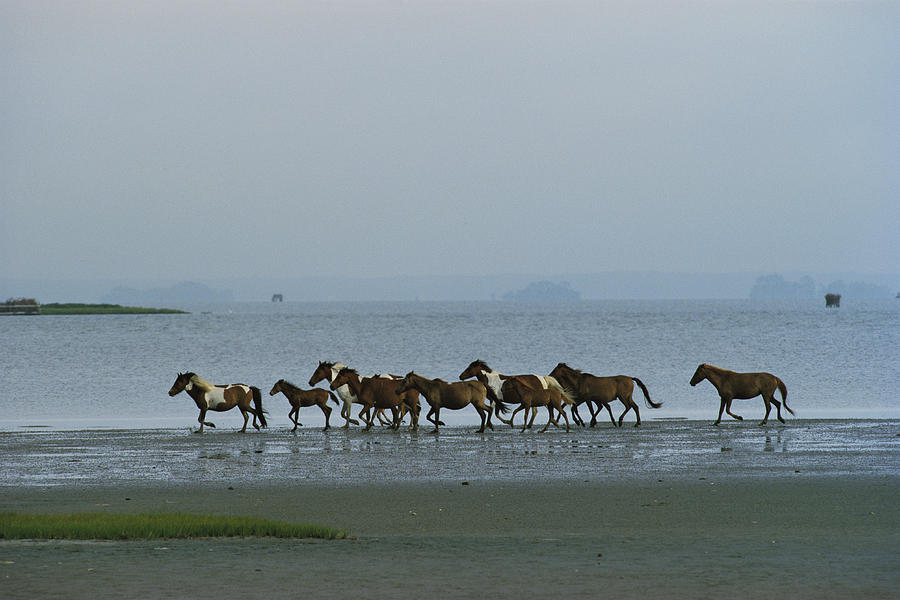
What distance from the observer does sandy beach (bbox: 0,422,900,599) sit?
9297 millimetres

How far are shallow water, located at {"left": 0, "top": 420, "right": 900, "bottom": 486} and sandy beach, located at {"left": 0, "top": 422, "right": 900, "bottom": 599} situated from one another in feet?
0.62

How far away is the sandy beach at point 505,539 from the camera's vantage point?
930 centimetres

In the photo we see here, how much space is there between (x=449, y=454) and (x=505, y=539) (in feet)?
28.9

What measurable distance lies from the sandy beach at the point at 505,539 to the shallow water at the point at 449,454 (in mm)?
190

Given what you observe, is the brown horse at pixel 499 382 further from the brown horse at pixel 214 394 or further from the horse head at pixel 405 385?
the brown horse at pixel 214 394

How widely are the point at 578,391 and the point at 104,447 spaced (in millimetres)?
9861

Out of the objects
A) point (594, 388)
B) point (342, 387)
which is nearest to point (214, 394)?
point (342, 387)

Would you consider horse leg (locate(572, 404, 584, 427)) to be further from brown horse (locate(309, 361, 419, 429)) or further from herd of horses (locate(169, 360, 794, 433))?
brown horse (locate(309, 361, 419, 429))

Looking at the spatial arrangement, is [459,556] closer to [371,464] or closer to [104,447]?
[371,464]

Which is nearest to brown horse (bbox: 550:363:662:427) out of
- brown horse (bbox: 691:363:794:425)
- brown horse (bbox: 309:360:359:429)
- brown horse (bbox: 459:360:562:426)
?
brown horse (bbox: 459:360:562:426)

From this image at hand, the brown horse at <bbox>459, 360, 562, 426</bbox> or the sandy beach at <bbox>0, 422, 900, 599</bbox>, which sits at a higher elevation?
the brown horse at <bbox>459, 360, 562, 426</bbox>

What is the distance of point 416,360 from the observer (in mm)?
68375

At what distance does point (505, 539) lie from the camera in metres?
11.6

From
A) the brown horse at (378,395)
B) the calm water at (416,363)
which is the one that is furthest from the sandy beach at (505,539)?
the calm water at (416,363)
